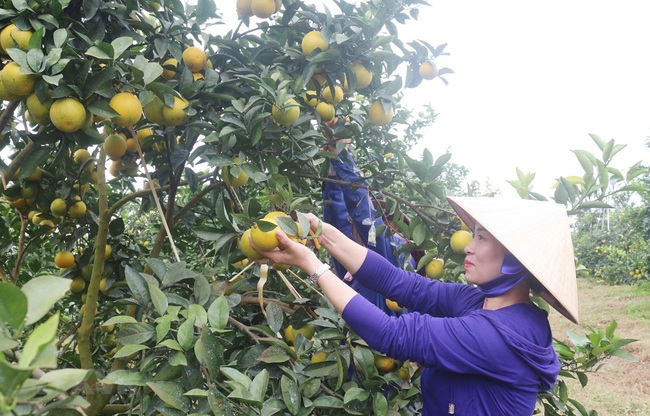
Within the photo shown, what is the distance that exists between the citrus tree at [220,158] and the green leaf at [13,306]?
0.29 meters

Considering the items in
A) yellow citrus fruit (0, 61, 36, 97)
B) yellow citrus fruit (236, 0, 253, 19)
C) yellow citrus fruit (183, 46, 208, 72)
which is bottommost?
yellow citrus fruit (0, 61, 36, 97)

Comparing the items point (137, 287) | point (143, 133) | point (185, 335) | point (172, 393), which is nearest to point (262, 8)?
point (143, 133)

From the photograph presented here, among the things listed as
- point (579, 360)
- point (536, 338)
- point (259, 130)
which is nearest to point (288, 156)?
point (259, 130)

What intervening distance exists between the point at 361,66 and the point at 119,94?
65 cm

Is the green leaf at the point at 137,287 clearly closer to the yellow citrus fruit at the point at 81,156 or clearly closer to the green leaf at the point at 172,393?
the green leaf at the point at 172,393

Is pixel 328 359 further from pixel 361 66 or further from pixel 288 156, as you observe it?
pixel 361 66

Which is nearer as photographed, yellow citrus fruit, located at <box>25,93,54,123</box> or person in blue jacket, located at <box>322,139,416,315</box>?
yellow citrus fruit, located at <box>25,93,54,123</box>

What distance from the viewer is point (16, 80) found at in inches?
42.5

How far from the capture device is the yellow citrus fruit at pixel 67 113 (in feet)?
3.69

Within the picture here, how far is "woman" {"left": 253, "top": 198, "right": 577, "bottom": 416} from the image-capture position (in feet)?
3.97

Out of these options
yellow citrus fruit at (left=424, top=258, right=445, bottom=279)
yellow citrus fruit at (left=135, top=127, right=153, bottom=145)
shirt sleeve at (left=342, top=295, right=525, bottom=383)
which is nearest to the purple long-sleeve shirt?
shirt sleeve at (left=342, top=295, right=525, bottom=383)

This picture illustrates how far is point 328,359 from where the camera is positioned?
1.33 m

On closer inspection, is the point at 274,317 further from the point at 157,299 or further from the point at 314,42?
the point at 314,42

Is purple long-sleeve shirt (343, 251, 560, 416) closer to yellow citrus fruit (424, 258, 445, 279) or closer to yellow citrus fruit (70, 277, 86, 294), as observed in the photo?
yellow citrus fruit (424, 258, 445, 279)
